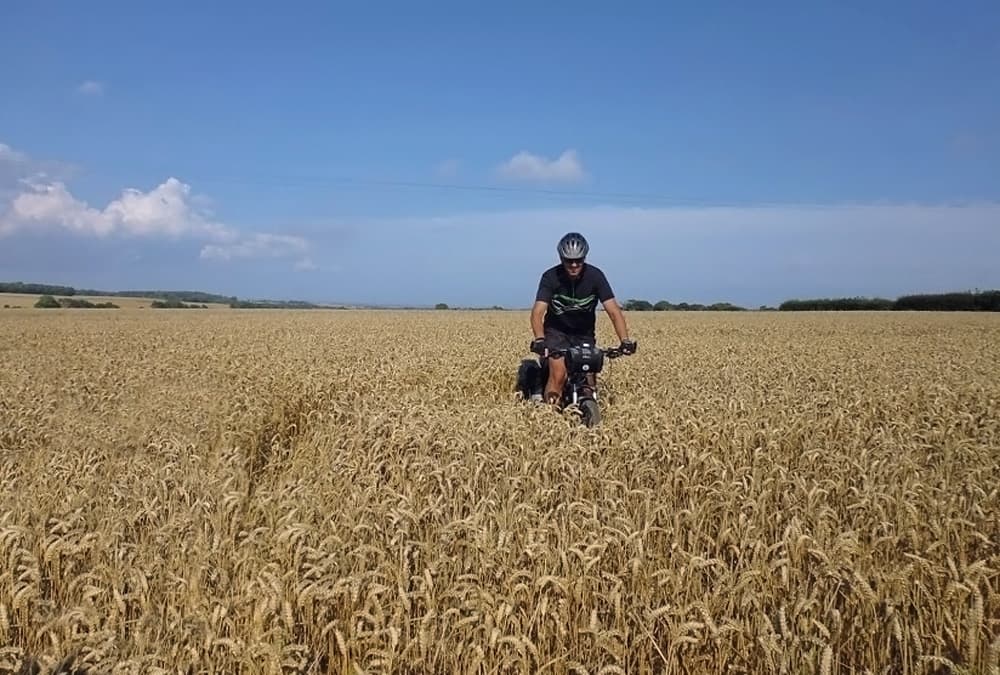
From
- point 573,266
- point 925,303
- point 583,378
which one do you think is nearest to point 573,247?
point 573,266

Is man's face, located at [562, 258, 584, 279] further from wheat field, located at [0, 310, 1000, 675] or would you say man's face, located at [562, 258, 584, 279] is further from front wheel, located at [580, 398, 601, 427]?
wheat field, located at [0, 310, 1000, 675]

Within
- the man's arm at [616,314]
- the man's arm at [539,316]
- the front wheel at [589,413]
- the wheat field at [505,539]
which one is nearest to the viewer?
the wheat field at [505,539]

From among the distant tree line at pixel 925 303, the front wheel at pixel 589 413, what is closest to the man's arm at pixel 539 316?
the front wheel at pixel 589 413

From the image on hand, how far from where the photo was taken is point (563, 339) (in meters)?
8.45

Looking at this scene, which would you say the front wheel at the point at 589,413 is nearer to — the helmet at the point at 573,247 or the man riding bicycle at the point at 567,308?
the man riding bicycle at the point at 567,308

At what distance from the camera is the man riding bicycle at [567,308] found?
8.11 metres

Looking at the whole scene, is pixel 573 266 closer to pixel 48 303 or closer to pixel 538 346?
pixel 538 346

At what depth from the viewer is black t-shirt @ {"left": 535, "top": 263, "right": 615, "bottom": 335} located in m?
8.36

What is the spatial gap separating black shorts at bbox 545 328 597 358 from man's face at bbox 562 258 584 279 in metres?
0.73

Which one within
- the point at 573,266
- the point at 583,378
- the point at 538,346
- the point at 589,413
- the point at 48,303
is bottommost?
the point at 589,413

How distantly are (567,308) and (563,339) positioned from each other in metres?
0.37

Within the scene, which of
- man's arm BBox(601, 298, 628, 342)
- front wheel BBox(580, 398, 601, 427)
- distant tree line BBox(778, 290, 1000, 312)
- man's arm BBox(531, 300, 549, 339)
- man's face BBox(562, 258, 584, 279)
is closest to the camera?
front wheel BBox(580, 398, 601, 427)

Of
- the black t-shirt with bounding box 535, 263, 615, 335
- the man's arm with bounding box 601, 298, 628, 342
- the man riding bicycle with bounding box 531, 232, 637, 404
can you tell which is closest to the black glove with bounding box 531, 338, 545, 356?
the man riding bicycle with bounding box 531, 232, 637, 404

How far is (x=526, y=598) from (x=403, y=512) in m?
1.01
